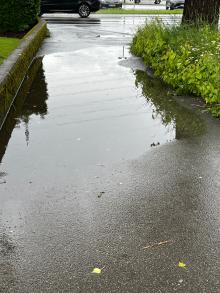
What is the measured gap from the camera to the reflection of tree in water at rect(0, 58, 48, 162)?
636cm

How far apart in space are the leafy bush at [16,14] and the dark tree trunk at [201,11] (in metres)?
6.27

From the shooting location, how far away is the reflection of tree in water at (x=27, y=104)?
250 inches

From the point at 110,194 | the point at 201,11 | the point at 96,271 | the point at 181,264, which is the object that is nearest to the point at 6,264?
the point at 96,271

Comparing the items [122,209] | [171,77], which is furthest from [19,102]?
[122,209]

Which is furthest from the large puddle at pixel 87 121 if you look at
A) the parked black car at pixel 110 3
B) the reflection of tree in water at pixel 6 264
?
the parked black car at pixel 110 3

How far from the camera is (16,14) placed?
50.9 feet

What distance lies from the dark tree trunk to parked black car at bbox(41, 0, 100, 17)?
1487 centimetres

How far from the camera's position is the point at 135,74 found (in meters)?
10.5

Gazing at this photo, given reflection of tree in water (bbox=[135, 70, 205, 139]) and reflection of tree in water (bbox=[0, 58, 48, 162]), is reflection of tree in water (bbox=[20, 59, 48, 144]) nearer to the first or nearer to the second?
reflection of tree in water (bbox=[0, 58, 48, 162])

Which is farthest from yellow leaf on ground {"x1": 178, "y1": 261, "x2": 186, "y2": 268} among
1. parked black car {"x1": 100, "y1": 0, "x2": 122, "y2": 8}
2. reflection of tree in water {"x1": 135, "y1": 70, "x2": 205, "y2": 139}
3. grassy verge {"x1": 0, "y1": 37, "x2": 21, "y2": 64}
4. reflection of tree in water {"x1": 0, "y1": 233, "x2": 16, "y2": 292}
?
parked black car {"x1": 100, "y1": 0, "x2": 122, "y2": 8}

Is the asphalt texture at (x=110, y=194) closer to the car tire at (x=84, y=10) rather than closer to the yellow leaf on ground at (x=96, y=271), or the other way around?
the yellow leaf on ground at (x=96, y=271)

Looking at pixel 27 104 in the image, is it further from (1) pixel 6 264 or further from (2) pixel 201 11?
(2) pixel 201 11

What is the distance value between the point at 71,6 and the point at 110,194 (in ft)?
76.5

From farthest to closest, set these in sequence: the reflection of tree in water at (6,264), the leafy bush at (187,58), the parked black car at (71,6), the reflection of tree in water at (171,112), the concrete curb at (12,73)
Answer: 1. the parked black car at (71,6)
2. the leafy bush at (187,58)
3. the concrete curb at (12,73)
4. the reflection of tree in water at (171,112)
5. the reflection of tree in water at (6,264)
